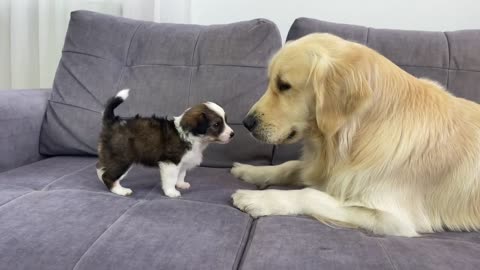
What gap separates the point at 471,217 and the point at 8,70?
300 centimetres

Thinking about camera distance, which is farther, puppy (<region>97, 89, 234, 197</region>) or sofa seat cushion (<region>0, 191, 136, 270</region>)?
puppy (<region>97, 89, 234, 197</region>)

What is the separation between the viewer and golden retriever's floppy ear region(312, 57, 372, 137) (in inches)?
58.1

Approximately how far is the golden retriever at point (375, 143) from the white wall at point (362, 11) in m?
1.16

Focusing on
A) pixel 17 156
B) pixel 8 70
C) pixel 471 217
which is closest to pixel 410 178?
pixel 471 217

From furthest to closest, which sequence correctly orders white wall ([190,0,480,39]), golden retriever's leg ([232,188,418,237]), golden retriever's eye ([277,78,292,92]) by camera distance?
white wall ([190,0,480,39]) < golden retriever's eye ([277,78,292,92]) < golden retriever's leg ([232,188,418,237])

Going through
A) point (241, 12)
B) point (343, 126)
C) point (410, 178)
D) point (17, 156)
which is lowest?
point (17, 156)

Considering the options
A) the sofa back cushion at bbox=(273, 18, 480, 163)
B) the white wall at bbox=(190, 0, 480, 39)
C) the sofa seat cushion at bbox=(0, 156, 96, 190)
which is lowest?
the sofa seat cushion at bbox=(0, 156, 96, 190)

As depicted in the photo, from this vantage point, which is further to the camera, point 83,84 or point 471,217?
point 83,84

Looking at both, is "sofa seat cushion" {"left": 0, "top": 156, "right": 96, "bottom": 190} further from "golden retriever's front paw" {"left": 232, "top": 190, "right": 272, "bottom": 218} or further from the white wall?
the white wall

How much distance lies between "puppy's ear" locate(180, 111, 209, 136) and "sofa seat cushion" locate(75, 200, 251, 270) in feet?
1.02

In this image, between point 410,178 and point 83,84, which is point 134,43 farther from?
point 410,178

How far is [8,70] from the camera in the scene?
304 cm

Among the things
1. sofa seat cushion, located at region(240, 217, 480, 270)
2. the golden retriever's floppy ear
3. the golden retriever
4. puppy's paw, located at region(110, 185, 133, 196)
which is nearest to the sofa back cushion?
the golden retriever

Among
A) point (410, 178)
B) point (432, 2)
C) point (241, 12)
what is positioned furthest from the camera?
point (241, 12)
